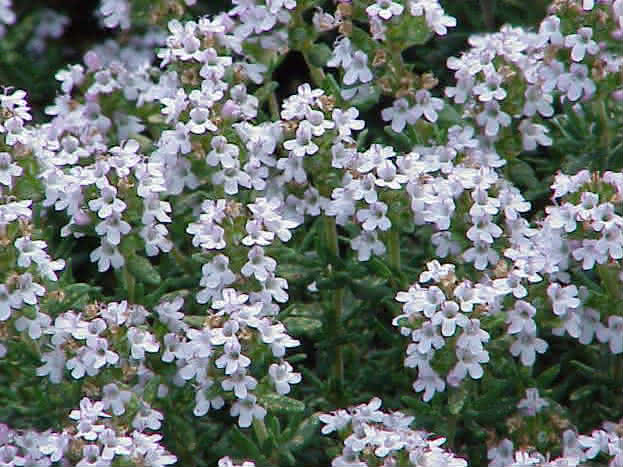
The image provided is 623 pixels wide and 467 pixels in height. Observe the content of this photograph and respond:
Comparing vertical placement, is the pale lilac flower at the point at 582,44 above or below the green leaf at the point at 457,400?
above

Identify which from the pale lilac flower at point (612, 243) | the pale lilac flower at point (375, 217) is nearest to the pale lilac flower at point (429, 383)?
the pale lilac flower at point (375, 217)

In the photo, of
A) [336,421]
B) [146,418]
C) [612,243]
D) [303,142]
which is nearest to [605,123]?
[612,243]

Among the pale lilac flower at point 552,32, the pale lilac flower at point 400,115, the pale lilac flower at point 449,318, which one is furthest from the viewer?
the pale lilac flower at point 400,115

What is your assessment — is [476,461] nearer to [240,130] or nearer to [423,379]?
[423,379]

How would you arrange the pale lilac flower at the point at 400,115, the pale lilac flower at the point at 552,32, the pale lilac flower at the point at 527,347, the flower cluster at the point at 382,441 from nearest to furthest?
the flower cluster at the point at 382,441
the pale lilac flower at the point at 527,347
the pale lilac flower at the point at 552,32
the pale lilac flower at the point at 400,115

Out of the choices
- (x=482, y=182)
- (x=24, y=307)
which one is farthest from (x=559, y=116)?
(x=24, y=307)

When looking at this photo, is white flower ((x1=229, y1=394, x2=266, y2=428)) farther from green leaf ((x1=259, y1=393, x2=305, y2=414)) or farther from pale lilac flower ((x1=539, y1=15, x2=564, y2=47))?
pale lilac flower ((x1=539, y1=15, x2=564, y2=47))

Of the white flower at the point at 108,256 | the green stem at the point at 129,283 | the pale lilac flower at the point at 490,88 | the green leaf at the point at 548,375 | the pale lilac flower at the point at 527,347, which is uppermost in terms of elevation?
the pale lilac flower at the point at 490,88

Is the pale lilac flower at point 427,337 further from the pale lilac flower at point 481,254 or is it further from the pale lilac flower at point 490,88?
the pale lilac flower at point 490,88

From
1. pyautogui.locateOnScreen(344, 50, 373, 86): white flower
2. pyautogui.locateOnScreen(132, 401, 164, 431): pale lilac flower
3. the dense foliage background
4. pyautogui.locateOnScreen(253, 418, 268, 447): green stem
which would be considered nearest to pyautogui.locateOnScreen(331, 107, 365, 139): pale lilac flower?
the dense foliage background
